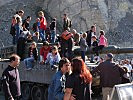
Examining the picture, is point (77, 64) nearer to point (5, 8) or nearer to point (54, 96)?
point (54, 96)

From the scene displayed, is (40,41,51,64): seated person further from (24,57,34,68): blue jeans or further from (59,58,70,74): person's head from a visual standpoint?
(59,58,70,74): person's head

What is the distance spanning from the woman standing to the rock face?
28463mm

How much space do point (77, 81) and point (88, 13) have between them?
2975cm

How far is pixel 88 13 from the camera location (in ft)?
119

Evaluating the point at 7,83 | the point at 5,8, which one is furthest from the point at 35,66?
the point at 5,8

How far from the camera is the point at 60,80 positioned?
7262 mm

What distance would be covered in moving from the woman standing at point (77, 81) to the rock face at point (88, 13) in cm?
2846

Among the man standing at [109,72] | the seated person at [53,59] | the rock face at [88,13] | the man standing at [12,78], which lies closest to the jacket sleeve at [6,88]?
the man standing at [12,78]

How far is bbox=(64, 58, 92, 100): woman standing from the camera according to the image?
686 centimetres

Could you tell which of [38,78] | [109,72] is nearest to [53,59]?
[38,78]

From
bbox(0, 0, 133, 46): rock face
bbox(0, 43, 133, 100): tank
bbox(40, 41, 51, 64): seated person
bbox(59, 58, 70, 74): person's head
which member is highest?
bbox(0, 0, 133, 46): rock face

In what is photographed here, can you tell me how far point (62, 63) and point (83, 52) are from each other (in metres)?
7.24

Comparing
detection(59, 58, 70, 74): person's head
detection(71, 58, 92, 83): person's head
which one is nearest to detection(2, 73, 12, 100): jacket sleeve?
detection(59, 58, 70, 74): person's head

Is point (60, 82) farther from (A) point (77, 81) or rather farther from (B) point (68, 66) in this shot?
(A) point (77, 81)
